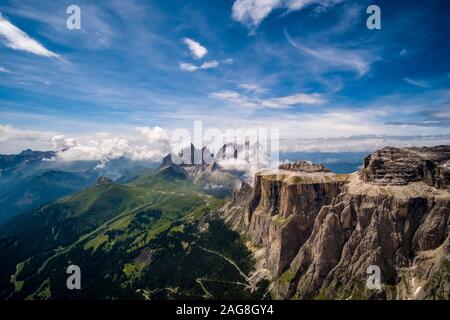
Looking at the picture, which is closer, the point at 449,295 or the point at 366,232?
the point at 449,295

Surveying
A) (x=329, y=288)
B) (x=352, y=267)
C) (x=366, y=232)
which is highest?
(x=366, y=232)
